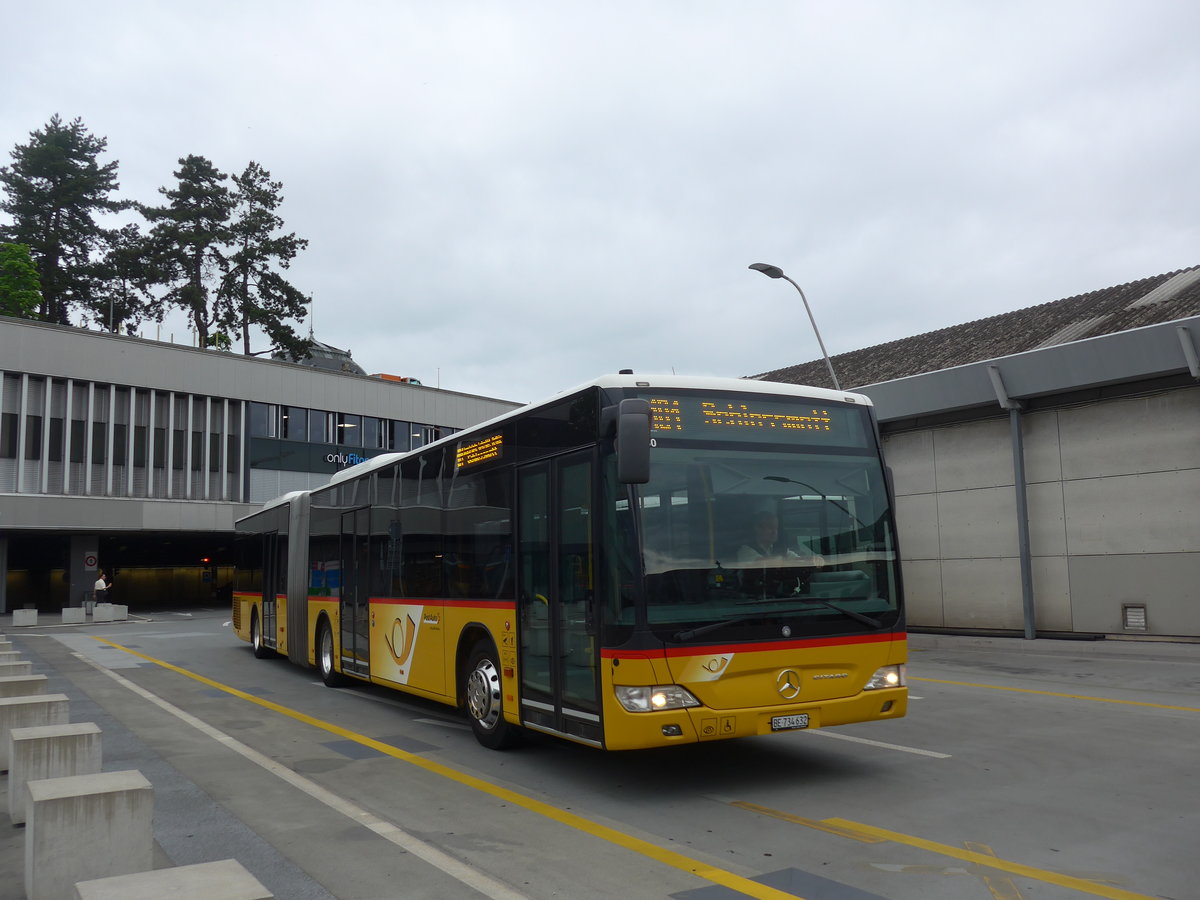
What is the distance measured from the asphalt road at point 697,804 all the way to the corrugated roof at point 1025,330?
11410 millimetres

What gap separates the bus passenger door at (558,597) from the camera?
7500mm

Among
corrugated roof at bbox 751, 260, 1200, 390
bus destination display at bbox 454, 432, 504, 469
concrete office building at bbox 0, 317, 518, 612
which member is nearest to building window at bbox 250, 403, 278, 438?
concrete office building at bbox 0, 317, 518, 612

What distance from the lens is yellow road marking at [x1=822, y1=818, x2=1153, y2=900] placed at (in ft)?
16.6

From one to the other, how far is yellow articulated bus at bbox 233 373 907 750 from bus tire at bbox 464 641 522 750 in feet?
0.10

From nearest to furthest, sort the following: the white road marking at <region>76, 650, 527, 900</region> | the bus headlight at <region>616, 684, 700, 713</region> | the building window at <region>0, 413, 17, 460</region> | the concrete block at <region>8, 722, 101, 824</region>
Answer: the white road marking at <region>76, 650, 527, 900</region>
the concrete block at <region>8, 722, 101, 824</region>
the bus headlight at <region>616, 684, 700, 713</region>
the building window at <region>0, 413, 17, 460</region>

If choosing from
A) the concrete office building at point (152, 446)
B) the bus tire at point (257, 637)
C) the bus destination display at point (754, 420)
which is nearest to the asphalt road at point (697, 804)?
the bus destination display at point (754, 420)

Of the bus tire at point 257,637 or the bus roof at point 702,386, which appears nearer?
the bus roof at point 702,386

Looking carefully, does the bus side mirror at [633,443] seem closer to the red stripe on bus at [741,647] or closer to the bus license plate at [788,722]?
the red stripe on bus at [741,647]

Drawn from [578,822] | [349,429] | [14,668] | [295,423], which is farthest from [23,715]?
[349,429]

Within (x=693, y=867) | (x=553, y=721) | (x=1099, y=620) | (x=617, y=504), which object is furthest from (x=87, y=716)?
(x=1099, y=620)

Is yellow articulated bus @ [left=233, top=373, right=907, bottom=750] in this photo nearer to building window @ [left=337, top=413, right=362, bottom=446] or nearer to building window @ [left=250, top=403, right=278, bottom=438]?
building window @ [left=250, top=403, right=278, bottom=438]

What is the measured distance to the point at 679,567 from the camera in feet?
23.5

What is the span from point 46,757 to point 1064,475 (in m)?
18.0

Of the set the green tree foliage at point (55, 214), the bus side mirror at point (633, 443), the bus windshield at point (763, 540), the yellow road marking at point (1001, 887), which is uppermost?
the green tree foliage at point (55, 214)
